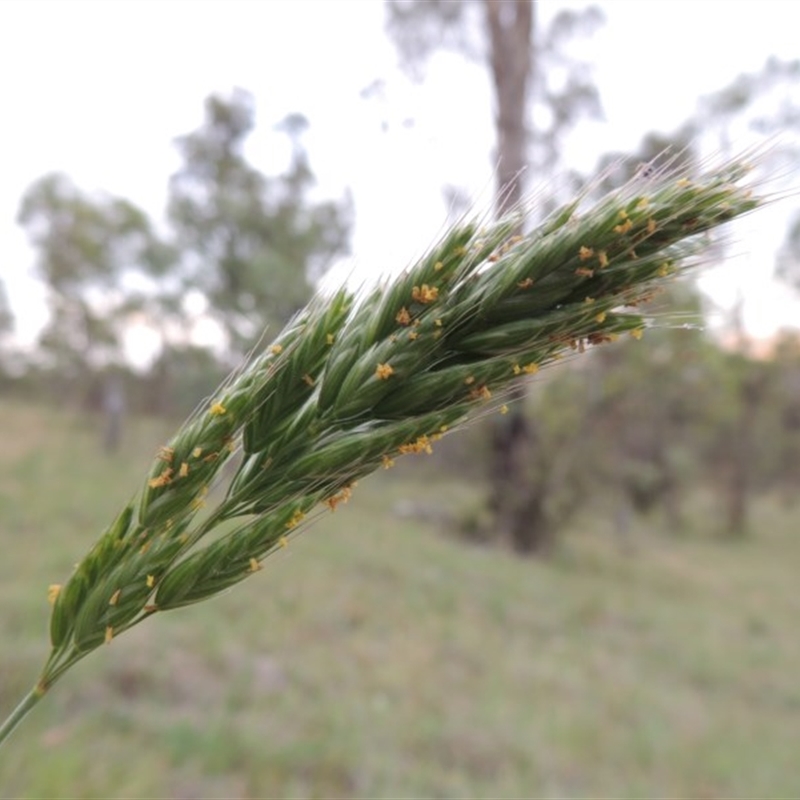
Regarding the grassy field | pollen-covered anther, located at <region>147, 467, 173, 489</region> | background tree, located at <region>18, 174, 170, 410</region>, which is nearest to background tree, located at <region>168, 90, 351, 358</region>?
background tree, located at <region>18, 174, 170, 410</region>

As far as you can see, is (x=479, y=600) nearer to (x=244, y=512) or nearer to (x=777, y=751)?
(x=777, y=751)

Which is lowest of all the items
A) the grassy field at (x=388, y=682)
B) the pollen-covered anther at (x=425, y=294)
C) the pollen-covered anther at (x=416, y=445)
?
the pollen-covered anther at (x=416, y=445)

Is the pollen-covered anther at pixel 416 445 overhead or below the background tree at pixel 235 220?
below

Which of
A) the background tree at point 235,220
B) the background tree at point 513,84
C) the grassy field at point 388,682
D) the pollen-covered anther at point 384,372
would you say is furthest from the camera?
the background tree at point 235,220

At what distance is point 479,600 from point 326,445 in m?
9.05

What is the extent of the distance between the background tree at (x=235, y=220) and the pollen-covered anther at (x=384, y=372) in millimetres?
20655

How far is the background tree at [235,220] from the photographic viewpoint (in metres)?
22.4

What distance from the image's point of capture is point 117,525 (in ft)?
3.56

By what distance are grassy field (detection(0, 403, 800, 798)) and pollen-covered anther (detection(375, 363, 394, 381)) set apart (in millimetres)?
2818

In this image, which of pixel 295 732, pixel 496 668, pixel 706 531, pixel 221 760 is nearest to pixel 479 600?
pixel 496 668

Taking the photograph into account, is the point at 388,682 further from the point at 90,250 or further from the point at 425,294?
the point at 90,250

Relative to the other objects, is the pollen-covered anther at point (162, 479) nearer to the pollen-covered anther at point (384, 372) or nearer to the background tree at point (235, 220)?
the pollen-covered anther at point (384, 372)

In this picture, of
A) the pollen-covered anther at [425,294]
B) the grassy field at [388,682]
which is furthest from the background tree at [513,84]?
the pollen-covered anther at [425,294]

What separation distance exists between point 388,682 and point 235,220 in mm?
19312
